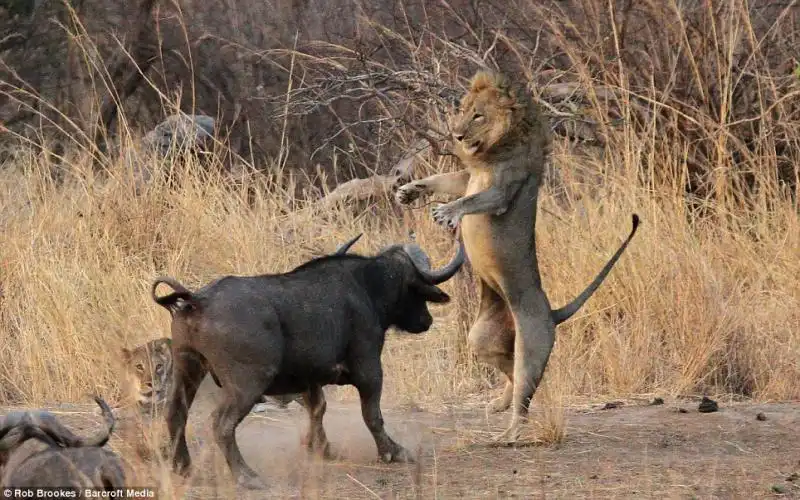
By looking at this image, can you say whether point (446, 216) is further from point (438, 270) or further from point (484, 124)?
point (484, 124)

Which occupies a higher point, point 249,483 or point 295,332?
point 295,332

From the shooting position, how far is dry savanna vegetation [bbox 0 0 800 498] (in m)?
7.06

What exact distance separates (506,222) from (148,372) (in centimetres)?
186

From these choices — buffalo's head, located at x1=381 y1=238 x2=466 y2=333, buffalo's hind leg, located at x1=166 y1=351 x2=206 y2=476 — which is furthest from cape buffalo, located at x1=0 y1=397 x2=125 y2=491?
buffalo's head, located at x1=381 y1=238 x2=466 y2=333

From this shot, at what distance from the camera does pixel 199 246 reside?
35.3 feet

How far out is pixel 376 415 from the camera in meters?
6.74

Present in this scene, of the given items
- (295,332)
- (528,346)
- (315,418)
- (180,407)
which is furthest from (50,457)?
(528,346)

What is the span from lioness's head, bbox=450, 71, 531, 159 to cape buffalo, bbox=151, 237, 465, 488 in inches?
24.8

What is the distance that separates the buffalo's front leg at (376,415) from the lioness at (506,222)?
2.52 feet

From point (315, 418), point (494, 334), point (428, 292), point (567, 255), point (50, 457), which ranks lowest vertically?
point (50, 457)

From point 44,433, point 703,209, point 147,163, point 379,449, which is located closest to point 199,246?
point 147,163

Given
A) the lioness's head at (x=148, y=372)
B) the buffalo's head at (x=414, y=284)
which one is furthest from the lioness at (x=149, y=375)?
the buffalo's head at (x=414, y=284)

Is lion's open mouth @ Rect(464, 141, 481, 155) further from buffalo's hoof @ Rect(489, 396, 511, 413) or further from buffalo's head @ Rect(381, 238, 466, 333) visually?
buffalo's hoof @ Rect(489, 396, 511, 413)

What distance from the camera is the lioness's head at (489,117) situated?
24.7ft
